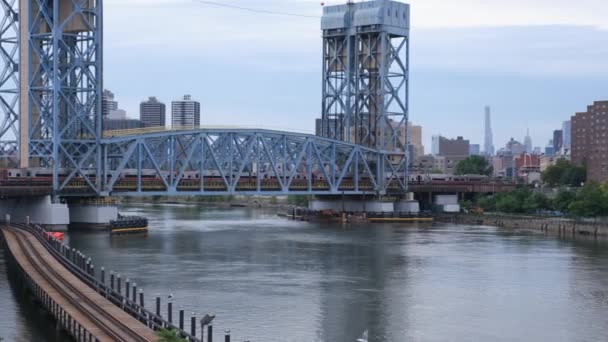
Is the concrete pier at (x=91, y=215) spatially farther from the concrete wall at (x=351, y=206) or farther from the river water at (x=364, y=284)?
the concrete wall at (x=351, y=206)

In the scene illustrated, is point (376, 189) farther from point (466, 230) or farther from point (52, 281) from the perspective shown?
point (52, 281)

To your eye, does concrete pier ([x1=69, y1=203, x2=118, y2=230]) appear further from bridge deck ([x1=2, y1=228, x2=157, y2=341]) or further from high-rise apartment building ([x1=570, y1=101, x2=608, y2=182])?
high-rise apartment building ([x1=570, y1=101, x2=608, y2=182])

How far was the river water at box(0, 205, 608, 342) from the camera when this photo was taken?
42750 mm

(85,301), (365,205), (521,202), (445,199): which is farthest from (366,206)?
(85,301)

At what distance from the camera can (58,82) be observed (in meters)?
90.3

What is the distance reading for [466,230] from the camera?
106000 mm

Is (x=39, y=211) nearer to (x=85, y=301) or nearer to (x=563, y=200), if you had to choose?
(x=85, y=301)

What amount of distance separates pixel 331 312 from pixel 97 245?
112ft

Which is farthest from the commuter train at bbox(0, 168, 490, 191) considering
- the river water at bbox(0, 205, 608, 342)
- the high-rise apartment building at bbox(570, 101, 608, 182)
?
the high-rise apartment building at bbox(570, 101, 608, 182)

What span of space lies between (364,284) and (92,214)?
42.3 metres

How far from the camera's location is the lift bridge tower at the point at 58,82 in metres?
91.4

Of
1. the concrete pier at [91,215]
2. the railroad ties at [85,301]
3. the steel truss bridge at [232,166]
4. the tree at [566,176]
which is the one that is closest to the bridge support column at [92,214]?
the concrete pier at [91,215]

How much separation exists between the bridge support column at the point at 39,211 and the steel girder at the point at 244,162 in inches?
251

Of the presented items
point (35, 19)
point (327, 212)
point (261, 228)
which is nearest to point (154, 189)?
point (261, 228)
